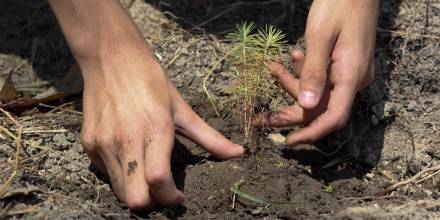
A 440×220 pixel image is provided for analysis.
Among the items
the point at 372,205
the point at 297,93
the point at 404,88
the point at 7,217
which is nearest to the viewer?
the point at 7,217

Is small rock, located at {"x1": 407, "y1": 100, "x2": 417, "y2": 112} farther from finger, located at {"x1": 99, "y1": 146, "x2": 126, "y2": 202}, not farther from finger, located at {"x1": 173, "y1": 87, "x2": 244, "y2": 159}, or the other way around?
finger, located at {"x1": 99, "y1": 146, "x2": 126, "y2": 202}

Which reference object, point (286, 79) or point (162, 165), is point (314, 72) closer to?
point (286, 79)

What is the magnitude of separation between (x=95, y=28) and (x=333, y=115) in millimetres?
921

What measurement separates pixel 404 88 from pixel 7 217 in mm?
1729

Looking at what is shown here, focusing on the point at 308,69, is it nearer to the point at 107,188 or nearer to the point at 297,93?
the point at 297,93

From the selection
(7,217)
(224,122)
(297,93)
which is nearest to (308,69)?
(297,93)

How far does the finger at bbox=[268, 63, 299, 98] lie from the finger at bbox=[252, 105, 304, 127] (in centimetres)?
7

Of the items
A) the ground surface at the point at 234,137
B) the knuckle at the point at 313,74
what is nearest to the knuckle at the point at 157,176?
the ground surface at the point at 234,137

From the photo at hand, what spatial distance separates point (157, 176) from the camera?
197 cm

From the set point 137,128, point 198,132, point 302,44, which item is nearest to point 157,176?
point 137,128

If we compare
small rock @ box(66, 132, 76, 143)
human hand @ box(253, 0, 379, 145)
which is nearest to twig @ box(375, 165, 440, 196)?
human hand @ box(253, 0, 379, 145)

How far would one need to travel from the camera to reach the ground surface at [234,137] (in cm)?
214

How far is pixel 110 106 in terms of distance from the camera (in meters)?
2.18

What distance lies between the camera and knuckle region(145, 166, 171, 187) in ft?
6.46
